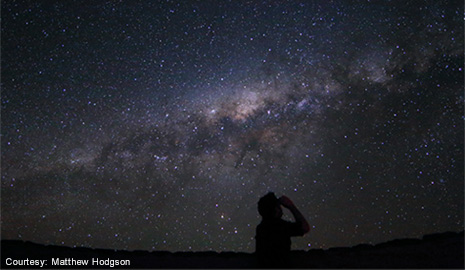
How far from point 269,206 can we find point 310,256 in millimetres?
1314

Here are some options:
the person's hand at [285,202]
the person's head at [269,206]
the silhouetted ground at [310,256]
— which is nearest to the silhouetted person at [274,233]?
the person's head at [269,206]

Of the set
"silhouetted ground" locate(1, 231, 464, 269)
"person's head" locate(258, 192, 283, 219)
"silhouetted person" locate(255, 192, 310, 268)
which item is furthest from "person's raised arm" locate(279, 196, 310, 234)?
"silhouetted ground" locate(1, 231, 464, 269)

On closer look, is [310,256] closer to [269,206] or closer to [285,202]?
[285,202]

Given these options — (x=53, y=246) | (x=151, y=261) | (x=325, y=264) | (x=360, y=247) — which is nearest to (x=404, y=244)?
(x=360, y=247)

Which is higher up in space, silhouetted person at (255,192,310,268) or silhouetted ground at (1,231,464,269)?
silhouetted person at (255,192,310,268)

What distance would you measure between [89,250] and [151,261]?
3.83 feet

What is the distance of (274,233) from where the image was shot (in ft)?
11.3

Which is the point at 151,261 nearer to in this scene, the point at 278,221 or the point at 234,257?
the point at 234,257

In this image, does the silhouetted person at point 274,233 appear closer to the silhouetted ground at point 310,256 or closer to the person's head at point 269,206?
the person's head at point 269,206

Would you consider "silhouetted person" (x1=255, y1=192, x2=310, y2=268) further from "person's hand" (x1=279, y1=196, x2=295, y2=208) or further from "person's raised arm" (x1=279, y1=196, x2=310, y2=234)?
"person's hand" (x1=279, y1=196, x2=295, y2=208)

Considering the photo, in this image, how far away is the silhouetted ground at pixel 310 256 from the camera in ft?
12.0

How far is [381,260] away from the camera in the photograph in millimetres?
3818

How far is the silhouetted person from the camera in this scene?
3402 mm

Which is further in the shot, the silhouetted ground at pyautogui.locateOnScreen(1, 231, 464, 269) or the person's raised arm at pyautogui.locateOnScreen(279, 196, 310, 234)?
the silhouetted ground at pyautogui.locateOnScreen(1, 231, 464, 269)
